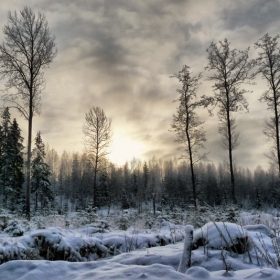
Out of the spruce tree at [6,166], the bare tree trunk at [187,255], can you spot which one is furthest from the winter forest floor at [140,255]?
the spruce tree at [6,166]

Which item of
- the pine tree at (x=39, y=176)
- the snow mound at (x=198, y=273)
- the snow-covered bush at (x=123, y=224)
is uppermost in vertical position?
the pine tree at (x=39, y=176)

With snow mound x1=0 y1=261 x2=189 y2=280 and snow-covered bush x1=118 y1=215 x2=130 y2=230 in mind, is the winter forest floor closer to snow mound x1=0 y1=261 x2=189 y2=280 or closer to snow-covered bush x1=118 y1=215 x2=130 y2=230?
snow mound x1=0 y1=261 x2=189 y2=280

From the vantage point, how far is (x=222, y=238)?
12.9 feet

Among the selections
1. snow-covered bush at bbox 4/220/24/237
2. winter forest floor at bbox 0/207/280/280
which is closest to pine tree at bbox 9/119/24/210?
winter forest floor at bbox 0/207/280/280

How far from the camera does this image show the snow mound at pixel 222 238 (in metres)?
3.97

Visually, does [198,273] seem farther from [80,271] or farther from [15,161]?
[15,161]

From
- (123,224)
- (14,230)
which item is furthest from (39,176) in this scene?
(14,230)

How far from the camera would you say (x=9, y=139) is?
→ 87.8 feet

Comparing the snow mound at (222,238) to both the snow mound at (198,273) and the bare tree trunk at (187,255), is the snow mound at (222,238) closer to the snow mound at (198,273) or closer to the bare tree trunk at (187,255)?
the bare tree trunk at (187,255)

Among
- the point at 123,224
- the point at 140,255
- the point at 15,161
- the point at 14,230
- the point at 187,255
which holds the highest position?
the point at 15,161

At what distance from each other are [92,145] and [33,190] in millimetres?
17493

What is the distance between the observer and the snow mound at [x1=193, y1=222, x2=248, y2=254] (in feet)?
13.0

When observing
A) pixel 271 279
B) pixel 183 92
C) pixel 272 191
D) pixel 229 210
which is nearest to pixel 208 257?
pixel 271 279

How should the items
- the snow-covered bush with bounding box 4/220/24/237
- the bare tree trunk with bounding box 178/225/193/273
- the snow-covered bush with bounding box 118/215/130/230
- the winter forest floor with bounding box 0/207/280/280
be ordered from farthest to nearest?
the snow-covered bush with bounding box 118/215/130/230 → the snow-covered bush with bounding box 4/220/24/237 → the bare tree trunk with bounding box 178/225/193/273 → the winter forest floor with bounding box 0/207/280/280
